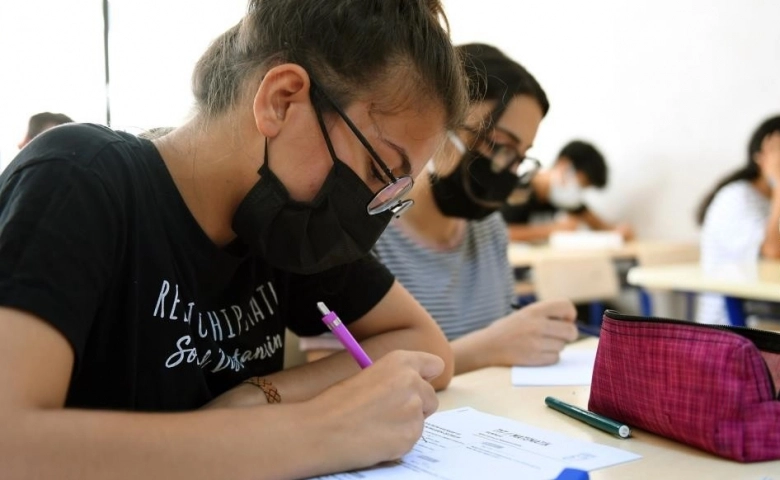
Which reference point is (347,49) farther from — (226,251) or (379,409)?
(379,409)

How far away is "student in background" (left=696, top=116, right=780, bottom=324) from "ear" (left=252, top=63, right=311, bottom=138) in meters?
2.62

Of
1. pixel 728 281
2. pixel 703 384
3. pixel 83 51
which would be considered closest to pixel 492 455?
pixel 703 384

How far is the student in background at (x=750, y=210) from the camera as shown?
10.6ft

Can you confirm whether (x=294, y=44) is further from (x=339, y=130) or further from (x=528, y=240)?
(x=528, y=240)

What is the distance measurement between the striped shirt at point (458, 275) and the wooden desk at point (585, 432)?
1.25ft

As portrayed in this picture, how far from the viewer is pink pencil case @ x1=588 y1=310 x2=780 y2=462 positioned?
752 mm

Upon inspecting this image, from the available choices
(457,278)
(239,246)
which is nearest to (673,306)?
(457,278)

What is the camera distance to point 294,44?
0.87 m

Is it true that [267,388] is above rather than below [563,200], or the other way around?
above

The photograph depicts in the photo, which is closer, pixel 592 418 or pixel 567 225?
pixel 592 418

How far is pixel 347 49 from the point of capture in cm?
86

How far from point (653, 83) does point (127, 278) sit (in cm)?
424

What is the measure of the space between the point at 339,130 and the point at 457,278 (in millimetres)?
891

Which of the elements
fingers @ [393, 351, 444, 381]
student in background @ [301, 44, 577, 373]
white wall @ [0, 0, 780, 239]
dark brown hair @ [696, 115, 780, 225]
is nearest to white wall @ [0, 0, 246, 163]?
white wall @ [0, 0, 780, 239]
